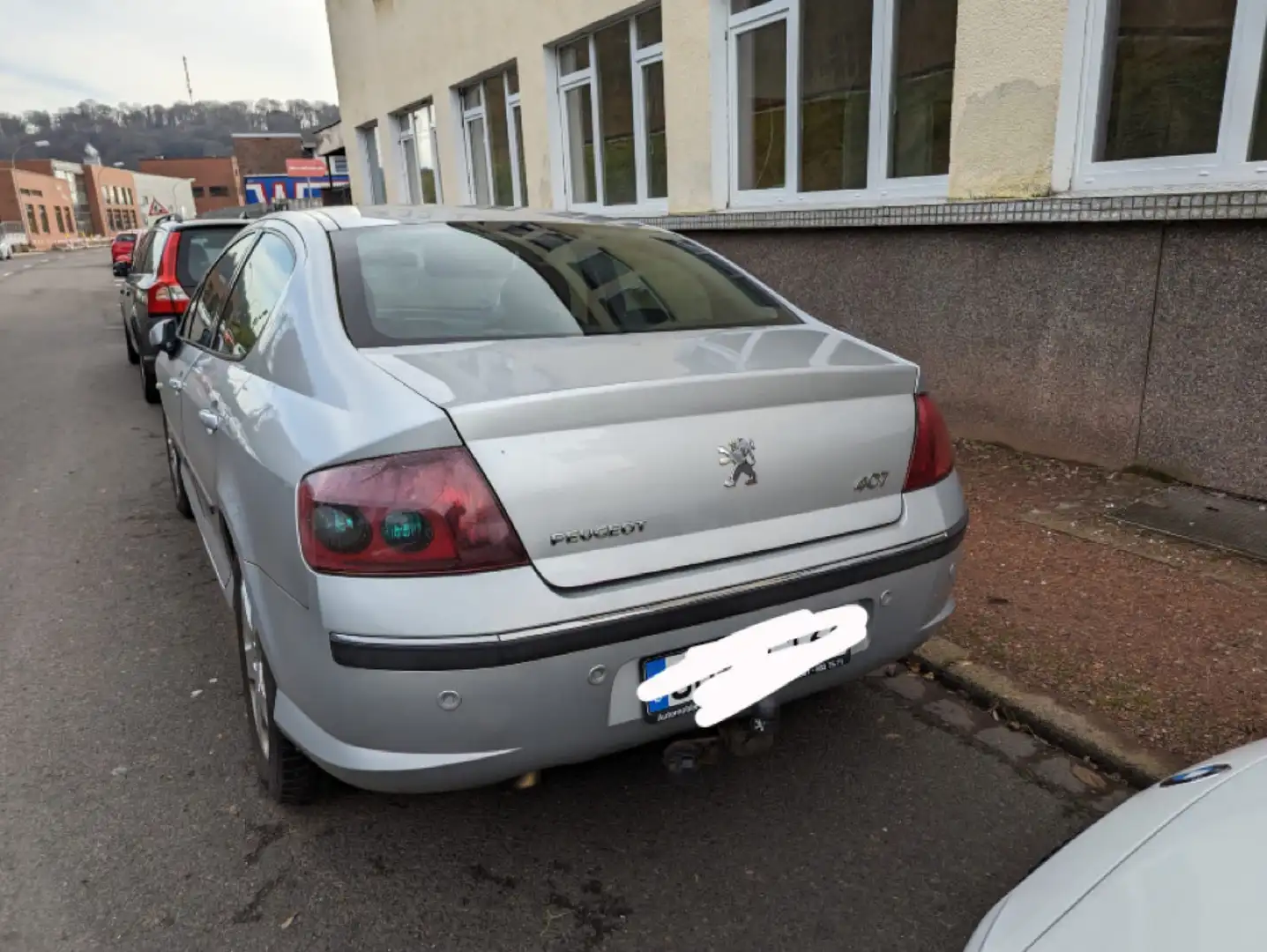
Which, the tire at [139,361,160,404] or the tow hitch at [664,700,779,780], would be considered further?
the tire at [139,361,160,404]

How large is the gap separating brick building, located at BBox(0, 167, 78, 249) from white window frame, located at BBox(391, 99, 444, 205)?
70.3 m

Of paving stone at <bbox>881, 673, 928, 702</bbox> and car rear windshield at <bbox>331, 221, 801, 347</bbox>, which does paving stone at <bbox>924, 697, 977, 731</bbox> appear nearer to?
paving stone at <bbox>881, 673, 928, 702</bbox>

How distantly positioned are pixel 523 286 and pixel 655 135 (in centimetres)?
699

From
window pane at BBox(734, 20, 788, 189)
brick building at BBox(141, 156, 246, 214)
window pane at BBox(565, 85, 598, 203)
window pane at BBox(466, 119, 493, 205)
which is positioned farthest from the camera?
brick building at BBox(141, 156, 246, 214)

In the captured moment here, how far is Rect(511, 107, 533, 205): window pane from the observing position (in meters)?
11.7

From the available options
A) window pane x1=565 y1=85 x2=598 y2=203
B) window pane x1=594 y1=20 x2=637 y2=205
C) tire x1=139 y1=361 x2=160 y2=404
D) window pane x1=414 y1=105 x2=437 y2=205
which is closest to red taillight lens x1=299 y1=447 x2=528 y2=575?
tire x1=139 y1=361 x2=160 y2=404

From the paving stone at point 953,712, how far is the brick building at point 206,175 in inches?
4480

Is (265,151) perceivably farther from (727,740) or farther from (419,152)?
(727,740)

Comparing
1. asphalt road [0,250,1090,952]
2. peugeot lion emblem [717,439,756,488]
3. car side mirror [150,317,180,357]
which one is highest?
car side mirror [150,317,180,357]

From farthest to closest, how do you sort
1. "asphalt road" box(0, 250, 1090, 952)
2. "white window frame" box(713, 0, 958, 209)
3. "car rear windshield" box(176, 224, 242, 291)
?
"car rear windshield" box(176, 224, 242, 291) → "white window frame" box(713, 0, 958, 209) → "asphalt road" box(0, 250, 1090, 952)

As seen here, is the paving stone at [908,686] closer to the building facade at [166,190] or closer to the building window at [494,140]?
the building window at [494,140]

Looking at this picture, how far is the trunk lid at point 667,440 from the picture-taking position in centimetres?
188

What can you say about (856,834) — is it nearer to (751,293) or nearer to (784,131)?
(751,293)

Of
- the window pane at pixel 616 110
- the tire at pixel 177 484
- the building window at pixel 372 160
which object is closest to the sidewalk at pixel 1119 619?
the tire at pixel 177 484
